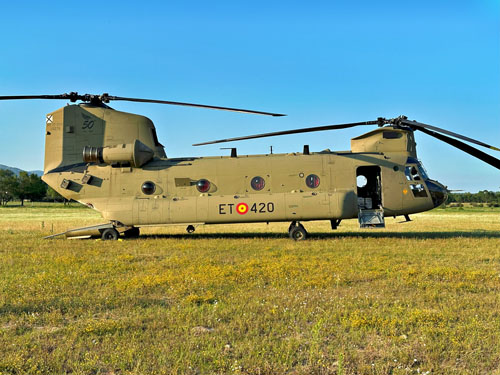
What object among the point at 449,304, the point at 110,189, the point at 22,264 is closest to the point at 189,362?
the point at 449,304

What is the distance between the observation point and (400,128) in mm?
16609

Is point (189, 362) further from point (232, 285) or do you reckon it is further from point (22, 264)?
point (22, 264)

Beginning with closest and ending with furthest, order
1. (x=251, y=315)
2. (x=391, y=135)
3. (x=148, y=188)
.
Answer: (x=251, y=315)
(x=391, y=135)
(x=148, y=188)

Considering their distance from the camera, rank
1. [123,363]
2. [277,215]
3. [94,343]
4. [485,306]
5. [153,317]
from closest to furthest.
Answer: [123,363]
[94,343]
[153,317]
[485,306]
[277,215]

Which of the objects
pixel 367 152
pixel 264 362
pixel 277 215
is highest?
pixel 367 152

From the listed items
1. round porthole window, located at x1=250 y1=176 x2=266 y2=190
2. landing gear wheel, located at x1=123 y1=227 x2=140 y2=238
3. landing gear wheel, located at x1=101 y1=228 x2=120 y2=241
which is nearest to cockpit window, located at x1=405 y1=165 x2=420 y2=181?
round porthole window, located at x1=250 y1=176 x2=266 y2=190

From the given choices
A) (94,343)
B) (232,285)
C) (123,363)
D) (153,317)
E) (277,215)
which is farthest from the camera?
(277,215)

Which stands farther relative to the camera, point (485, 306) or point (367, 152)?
point (367, 152)

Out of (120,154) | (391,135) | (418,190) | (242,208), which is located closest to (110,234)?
(120,154)

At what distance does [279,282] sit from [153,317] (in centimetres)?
314

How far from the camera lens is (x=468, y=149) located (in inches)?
509

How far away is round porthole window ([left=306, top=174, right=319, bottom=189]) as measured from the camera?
16.3 metres

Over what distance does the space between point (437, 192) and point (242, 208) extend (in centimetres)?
842

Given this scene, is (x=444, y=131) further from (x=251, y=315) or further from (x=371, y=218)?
(x=251, y=315)
